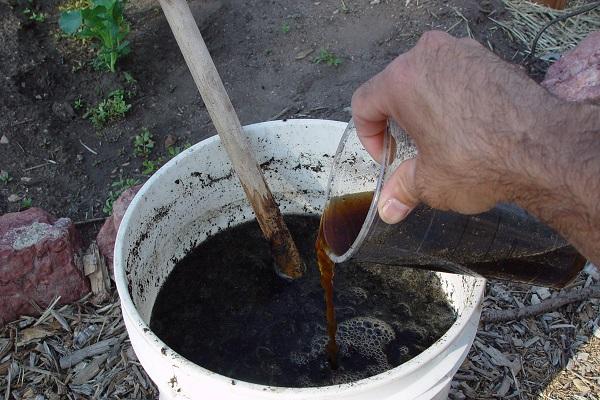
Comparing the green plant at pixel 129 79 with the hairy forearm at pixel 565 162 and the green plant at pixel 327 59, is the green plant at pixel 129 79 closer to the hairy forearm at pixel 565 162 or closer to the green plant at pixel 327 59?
the green plant at pixel 327 59

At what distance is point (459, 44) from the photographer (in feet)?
3.69

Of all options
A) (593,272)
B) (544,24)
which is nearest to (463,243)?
(593,272)

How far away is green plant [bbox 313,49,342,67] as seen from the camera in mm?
3178

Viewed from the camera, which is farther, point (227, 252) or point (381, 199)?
point (227, 252)

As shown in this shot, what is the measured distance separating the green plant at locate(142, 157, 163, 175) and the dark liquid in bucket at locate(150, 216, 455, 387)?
93 centimetres

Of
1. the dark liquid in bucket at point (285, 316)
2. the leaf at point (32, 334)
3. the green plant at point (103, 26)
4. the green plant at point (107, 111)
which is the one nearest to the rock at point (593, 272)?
the dark liquid in bucket at point (285, 316)

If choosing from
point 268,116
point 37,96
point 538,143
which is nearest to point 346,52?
point 268,116

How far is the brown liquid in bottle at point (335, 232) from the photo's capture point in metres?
1.45

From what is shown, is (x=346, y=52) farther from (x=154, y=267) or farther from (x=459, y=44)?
(x=459, y=44)

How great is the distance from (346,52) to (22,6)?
1.61m

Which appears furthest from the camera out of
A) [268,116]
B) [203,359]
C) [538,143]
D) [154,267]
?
[268,116]

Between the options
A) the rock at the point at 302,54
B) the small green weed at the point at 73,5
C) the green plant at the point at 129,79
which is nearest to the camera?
the green plant at the point at 129,79

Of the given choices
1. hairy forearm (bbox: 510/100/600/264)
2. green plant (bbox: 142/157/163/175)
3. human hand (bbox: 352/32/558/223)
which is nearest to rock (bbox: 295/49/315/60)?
green plant (bbox: 142/157/163/175)

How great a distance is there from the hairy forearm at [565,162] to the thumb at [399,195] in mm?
155
